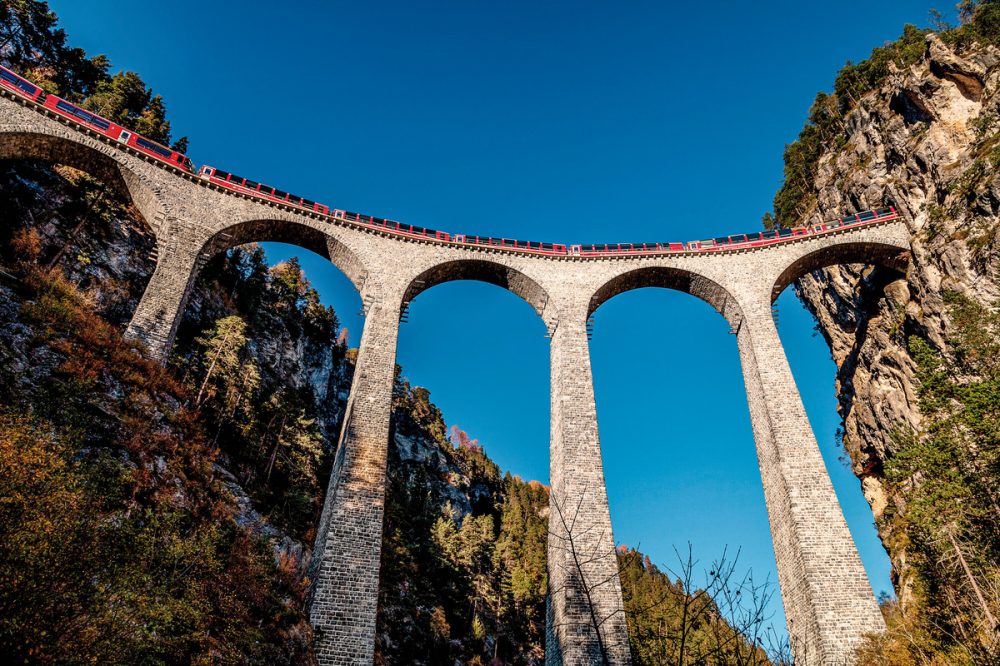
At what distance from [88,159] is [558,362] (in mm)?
19360

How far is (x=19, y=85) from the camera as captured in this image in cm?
2083

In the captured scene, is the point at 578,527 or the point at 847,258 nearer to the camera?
the point at 578,527

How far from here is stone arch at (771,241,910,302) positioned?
25.3 meters

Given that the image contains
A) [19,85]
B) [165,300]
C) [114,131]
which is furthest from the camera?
[114,131]

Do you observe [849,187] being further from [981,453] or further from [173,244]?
[173,244]

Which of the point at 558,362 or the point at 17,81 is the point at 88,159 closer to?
the point at 17,81

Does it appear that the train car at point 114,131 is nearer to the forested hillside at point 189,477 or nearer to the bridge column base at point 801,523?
the forested hillside at point 189,477

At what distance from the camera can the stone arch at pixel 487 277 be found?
82.5 ft

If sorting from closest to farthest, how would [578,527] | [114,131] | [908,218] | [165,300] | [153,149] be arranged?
1. [578,527]
2. [165,300]
3. [114,131]
4. [153,149]
5. [908,218]

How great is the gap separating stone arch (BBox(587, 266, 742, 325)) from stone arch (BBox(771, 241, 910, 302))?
6.08ft

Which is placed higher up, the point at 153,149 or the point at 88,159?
the point at 153,149

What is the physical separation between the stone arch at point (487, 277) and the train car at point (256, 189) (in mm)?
4984

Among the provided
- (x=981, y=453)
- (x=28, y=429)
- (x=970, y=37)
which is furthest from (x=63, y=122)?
(x=970, y=37)

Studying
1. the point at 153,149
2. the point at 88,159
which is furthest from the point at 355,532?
the point at 88,159
